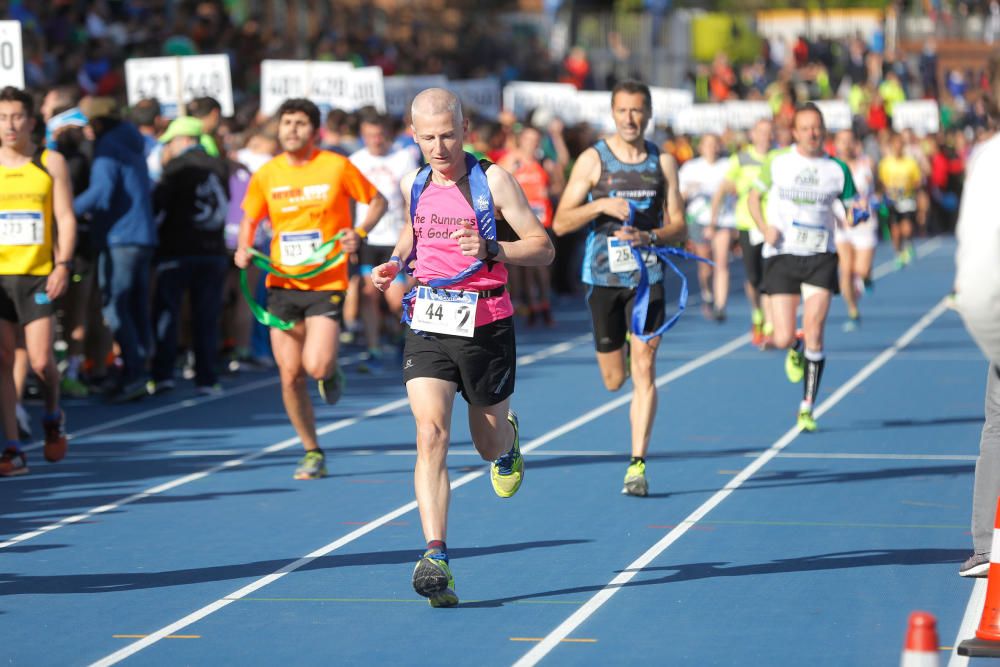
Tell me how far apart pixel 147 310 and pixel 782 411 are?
508cm

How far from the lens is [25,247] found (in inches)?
440

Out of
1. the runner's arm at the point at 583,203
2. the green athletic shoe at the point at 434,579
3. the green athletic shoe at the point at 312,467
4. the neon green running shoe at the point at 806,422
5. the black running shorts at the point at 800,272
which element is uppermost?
the runner's arm at the point at 583,203

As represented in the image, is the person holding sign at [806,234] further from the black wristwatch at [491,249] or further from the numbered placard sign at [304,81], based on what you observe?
the numbered placard sign at [304,81]

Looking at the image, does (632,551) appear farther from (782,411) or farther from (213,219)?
(213,219)

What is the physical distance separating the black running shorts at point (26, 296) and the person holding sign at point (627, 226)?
3.07 metres

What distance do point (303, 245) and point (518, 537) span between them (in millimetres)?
2605

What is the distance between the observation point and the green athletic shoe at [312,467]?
11062 mm

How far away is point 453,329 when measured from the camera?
7.77 m

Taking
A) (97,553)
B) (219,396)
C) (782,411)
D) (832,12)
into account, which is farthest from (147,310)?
(832,12)

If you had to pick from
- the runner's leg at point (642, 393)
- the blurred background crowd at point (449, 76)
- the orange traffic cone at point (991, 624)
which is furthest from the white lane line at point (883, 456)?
the orange traffic cone at point (991, 624)

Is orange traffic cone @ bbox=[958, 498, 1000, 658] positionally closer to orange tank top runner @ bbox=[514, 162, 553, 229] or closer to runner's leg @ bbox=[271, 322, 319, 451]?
runner's leg @ bbox=[271, 322, 319, 451]

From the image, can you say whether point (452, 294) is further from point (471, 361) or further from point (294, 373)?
point (294, 373)

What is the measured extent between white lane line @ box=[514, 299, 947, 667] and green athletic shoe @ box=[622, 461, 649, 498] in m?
0.36

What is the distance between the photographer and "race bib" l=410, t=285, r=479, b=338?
777cm
